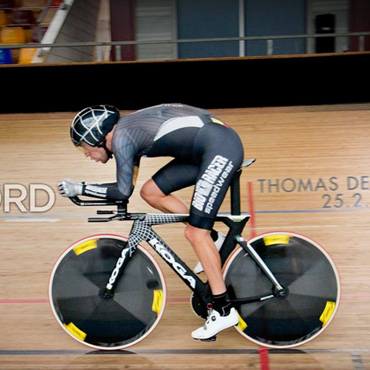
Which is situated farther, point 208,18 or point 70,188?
point 208,18

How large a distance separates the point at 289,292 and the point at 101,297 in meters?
0.77

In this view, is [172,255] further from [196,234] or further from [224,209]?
[224,209]

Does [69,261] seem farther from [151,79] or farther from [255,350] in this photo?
[151,79]

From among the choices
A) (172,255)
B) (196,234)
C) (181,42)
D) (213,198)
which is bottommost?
(172,255)

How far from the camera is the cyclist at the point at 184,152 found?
2.08 metres

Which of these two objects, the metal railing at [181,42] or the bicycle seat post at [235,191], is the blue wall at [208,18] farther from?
the bicycle seat post at [235,191]

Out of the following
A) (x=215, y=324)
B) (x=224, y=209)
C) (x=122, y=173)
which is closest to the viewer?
(x=122, y=173)

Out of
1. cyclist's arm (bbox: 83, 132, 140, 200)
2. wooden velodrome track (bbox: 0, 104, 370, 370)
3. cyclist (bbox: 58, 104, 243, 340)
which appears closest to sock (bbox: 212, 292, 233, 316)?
cyclist (bbox: 58, 104, 243, 340)

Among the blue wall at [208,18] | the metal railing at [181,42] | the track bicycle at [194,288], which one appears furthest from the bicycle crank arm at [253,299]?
the blue wall at [208,18]

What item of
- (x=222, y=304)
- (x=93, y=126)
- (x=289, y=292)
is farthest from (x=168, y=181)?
(x=289, y=292)

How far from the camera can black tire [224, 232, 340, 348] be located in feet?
7.41

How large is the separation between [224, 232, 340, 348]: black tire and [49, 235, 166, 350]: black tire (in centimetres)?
34

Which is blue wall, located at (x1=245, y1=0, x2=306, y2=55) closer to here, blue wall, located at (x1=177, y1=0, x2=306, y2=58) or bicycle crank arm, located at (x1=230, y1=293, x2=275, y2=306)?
blue wall, located at (x1=177, y1=0, x2=306, y2=58)

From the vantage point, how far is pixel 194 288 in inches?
87.7
